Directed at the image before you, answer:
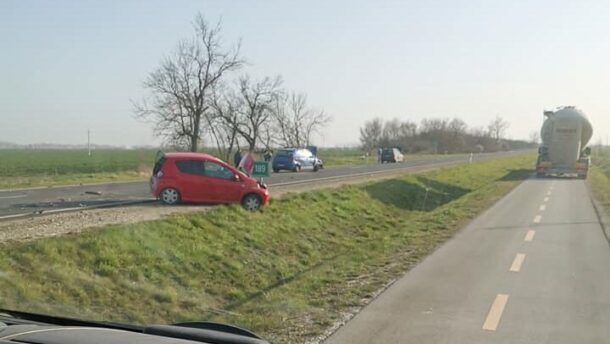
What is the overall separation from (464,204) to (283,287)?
14917 millimetres

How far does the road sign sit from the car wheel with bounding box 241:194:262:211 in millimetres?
1140

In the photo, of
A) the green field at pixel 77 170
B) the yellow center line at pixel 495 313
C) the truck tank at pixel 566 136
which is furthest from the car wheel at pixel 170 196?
the truck tank at pixel 566 136

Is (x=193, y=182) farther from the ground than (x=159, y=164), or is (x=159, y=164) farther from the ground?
(x=159, y=164)

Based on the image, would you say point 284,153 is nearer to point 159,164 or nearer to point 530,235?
point 159,164

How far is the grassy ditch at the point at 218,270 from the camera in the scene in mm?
7796

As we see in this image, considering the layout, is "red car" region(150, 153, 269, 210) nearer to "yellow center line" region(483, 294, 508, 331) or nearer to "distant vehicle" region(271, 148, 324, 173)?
"yellow center line" region(483, 294, 508, 331)

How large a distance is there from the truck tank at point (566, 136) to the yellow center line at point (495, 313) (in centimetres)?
3506

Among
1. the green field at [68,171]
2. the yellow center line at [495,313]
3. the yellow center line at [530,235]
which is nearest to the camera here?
the yellow center line at [495,313]

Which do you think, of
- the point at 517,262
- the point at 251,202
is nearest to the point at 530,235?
the point at 517,262

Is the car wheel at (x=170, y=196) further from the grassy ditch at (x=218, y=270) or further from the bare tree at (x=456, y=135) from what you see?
the bare tree at (x=456, y=135)

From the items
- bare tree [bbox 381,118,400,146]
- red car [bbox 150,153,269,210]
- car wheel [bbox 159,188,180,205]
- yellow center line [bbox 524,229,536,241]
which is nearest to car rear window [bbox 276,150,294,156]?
red car [bbox 150,153,269,210]

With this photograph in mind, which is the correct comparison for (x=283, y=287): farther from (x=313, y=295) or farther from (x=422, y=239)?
(x=422, y=239)

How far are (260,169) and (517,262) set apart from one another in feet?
29.6

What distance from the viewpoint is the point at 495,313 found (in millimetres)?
7145
